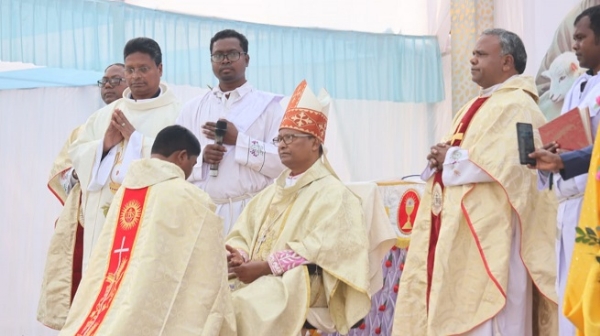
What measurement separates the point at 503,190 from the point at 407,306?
837mm

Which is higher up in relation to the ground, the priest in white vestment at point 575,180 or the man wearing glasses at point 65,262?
the priest in white vestment at point 575,180

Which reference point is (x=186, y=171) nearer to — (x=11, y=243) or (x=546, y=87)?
(x=546, y=87)

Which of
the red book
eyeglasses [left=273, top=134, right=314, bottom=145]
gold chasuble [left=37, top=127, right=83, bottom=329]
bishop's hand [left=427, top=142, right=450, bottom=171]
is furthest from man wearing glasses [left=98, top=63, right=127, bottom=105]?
the red book

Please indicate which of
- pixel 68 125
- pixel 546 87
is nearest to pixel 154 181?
pixel 546 87

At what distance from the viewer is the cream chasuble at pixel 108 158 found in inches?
242

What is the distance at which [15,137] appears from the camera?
31.0ft

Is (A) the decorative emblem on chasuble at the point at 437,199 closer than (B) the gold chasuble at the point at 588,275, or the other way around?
(B) the gold chasuble at the point at 588,275

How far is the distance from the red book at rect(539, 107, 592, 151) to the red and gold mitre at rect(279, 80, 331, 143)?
1.41m

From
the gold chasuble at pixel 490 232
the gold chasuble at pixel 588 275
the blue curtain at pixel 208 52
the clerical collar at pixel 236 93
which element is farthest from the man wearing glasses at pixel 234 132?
the blue curtain at pixel 208 52

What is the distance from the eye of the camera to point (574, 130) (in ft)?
14.1

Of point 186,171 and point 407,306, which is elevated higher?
point 186,171

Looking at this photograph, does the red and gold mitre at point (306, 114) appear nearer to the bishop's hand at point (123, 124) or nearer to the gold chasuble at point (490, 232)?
the gold chasuble at point (490, 232)

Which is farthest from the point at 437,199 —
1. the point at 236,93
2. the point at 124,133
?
the point at 124,133

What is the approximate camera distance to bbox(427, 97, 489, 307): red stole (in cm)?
546
